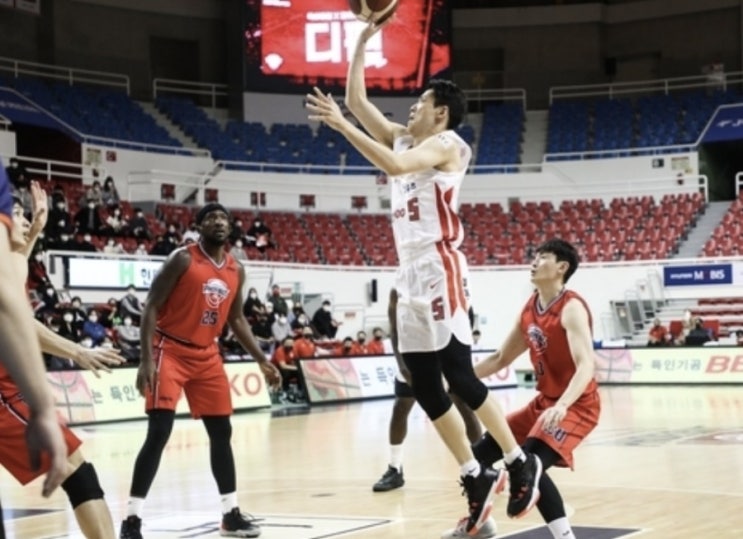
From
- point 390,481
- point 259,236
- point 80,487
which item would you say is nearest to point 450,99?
point 80,487

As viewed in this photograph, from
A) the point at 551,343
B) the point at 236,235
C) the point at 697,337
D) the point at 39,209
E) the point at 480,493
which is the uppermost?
the point at 236,235

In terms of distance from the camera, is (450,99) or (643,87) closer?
(450,99)

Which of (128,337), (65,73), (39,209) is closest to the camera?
(39,209)

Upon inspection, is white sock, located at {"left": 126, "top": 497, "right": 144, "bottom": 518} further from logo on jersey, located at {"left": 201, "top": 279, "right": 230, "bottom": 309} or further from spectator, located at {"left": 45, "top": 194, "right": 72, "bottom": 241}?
spectator, located at {"left": 45, "top": 194, "right": 72, "bottom": 241}

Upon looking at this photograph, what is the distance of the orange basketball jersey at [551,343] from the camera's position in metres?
6.75

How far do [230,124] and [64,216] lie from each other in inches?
530

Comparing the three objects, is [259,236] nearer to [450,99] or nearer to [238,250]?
[238,250]

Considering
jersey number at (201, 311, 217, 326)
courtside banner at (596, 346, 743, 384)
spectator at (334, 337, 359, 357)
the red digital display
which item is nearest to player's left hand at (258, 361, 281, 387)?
jersey number at (201, 311, 217, 326)

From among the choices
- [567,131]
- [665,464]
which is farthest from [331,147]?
[665,464]

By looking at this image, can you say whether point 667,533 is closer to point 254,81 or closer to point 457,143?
point 457,143

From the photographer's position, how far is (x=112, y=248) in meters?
24.7

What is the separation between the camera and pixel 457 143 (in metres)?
6.95

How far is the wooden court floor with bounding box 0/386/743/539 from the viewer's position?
789cm

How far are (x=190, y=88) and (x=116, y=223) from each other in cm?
1367
